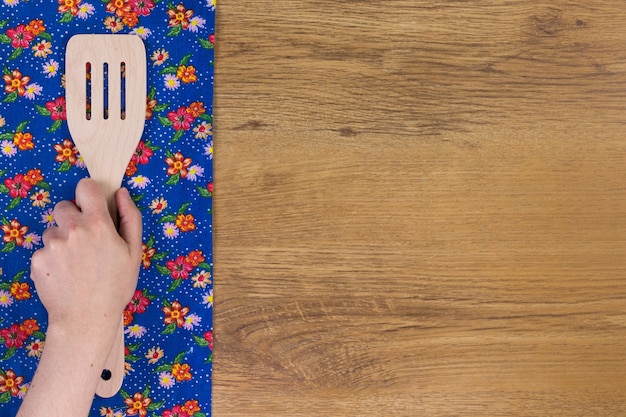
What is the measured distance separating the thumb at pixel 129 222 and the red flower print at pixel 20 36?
21 cm

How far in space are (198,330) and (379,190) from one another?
272mm

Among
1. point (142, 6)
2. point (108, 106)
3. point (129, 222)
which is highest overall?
point (142, 6)

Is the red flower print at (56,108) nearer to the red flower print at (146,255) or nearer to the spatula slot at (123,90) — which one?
the spatula slot at (123,90)

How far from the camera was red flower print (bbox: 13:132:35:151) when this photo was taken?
2.28 feet

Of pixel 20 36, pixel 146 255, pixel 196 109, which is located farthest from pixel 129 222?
pixel 20 36

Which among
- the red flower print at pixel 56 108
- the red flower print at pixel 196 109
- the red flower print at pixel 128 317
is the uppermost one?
the red flower print at pixel 196 109

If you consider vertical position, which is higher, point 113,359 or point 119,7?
point 119,7

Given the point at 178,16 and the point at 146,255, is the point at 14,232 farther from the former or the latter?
the point at 178,16

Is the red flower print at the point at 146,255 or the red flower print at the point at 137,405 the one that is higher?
the red flower print at the point at 146,255

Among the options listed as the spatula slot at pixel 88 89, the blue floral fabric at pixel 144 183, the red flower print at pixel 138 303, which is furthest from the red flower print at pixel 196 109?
the red flower print at pixel 138 303

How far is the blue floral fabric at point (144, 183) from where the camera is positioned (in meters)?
0.69

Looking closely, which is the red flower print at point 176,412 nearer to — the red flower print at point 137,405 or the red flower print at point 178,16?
the red flower print at point 137,405

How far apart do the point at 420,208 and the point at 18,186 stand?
1.55 feet

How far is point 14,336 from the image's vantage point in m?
0.69
